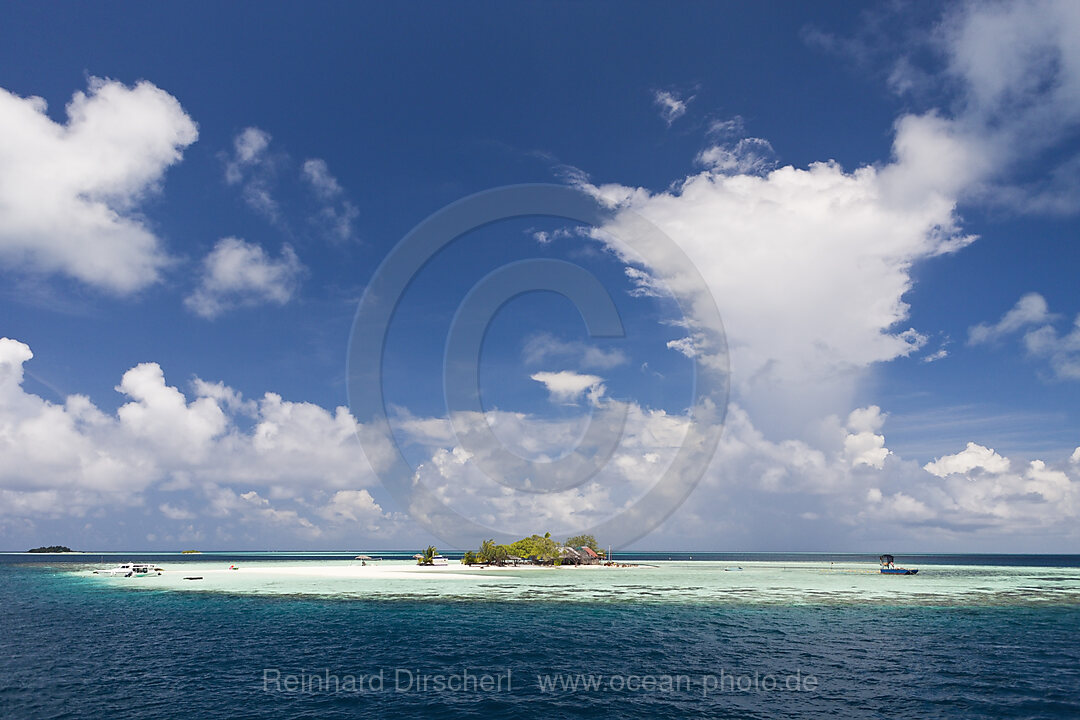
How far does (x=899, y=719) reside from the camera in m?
26.2

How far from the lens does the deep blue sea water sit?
2833 cm

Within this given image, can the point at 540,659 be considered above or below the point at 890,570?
above

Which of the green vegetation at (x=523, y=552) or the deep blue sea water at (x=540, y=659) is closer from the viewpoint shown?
the deep blue sea water at (x=540, y=659)

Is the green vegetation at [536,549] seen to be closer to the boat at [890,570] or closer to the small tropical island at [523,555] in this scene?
the small tropical island at [523,555]

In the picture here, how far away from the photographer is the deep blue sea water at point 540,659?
92.9 ft

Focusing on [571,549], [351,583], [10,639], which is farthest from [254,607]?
[571,549]

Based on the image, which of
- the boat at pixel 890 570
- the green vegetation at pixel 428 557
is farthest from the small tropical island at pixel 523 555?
the boat at pixel 890 570

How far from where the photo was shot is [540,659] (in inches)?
1484

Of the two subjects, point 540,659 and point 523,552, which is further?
point 523,552

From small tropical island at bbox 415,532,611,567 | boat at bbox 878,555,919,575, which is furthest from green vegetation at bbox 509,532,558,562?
boat at bbox 878,555,919,575

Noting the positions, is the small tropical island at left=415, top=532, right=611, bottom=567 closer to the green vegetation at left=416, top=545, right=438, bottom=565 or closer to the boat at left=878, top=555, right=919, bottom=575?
the green vegetation at left=416, top=545, right=438, bottom=565

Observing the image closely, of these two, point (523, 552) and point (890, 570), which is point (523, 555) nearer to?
point (523, 552)

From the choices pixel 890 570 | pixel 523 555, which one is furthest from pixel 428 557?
pixel 890 570

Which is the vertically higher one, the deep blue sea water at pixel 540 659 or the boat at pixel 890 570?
the deep blue sea water at pixel 540 659
